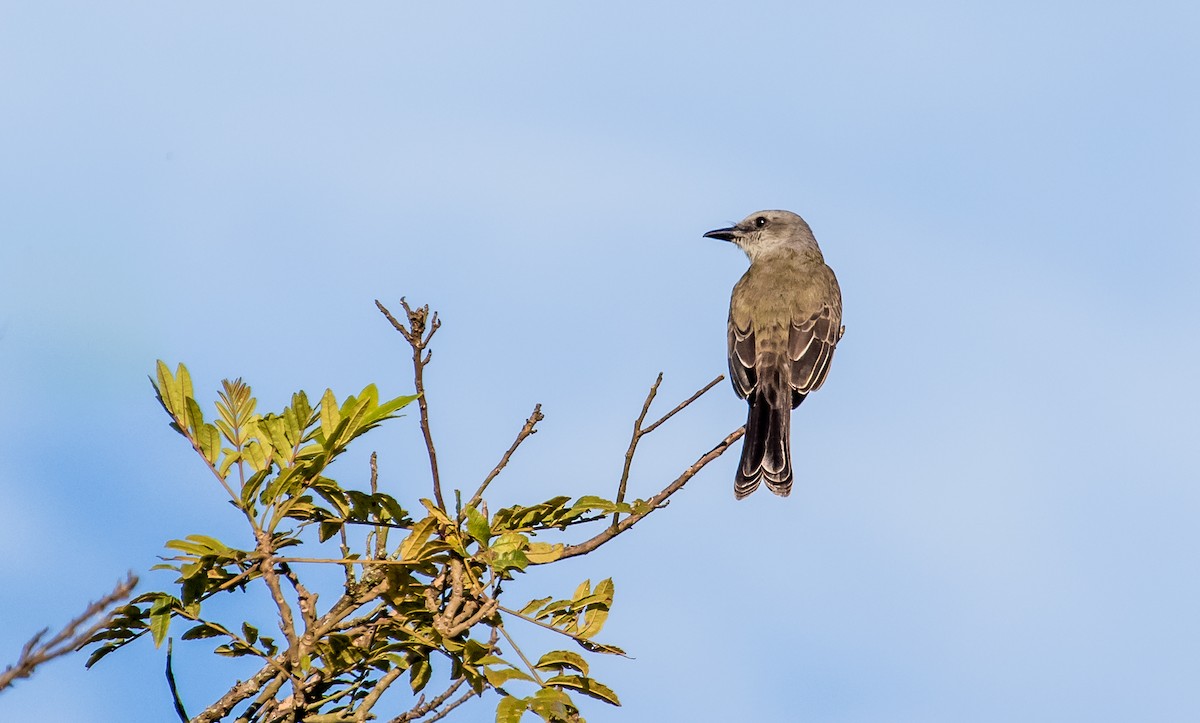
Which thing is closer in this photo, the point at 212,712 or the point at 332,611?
the point at 212,712

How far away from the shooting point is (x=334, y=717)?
277 centimetres

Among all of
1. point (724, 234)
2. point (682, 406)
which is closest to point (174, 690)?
point (682, 406)

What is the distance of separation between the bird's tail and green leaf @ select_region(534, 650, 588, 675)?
13.8ft

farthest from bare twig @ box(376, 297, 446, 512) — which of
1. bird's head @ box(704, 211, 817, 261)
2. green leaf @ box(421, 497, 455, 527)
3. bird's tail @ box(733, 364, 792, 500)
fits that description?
bird's head @ box(704, 211, 817, 261)

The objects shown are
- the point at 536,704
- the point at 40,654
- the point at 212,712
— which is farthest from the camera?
the point at 536,704

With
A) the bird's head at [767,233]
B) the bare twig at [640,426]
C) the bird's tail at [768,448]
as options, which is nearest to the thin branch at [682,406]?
the bare twig at [640,426]

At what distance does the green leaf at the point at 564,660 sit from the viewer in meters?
3.13

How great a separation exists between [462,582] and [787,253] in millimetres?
7210

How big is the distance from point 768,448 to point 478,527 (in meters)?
4.62

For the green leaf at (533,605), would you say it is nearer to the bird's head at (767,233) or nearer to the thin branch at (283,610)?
the thin branch at (283,610)

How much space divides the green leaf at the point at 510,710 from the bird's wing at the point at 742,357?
17.5 feet

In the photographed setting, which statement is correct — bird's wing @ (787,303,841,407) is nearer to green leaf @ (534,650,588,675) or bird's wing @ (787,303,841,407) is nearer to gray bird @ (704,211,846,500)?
gray bird @ (704,211,846,500)

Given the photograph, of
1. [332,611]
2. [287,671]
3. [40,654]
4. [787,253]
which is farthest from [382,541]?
[787,253]

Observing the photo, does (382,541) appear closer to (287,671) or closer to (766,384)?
(287,671)
